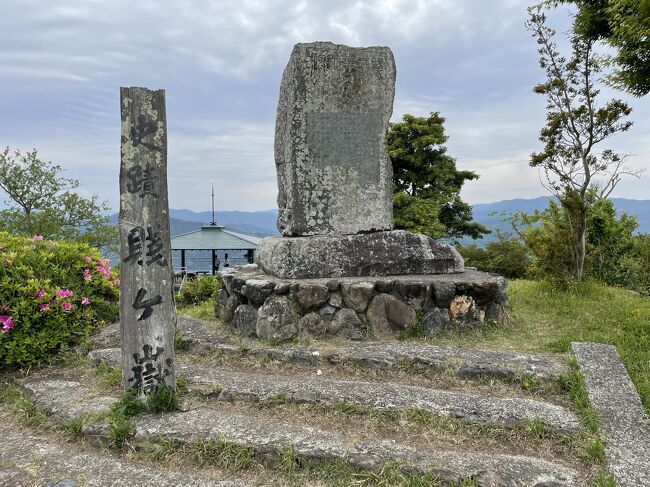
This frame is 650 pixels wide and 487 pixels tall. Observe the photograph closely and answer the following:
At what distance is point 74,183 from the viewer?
19.9 metres

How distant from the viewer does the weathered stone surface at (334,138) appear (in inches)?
231

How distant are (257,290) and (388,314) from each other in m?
1.52

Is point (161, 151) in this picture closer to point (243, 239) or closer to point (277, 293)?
point (277, 293)

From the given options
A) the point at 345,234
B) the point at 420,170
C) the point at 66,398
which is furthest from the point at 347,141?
the point at 420,170

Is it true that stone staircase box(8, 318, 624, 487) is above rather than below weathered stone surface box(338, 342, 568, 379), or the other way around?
below

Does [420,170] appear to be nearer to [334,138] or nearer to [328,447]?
[334,138]

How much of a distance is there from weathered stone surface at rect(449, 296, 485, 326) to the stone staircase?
0.65 meters

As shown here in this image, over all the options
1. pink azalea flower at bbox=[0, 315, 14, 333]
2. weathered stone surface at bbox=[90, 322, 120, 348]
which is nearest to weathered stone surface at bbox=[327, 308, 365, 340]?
weathered stone surface at bbox=[90, 322, 120, 348]

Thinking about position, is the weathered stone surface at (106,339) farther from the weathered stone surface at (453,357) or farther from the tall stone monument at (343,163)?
the weathered stone surface at (453,357)

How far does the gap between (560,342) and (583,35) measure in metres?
7.32

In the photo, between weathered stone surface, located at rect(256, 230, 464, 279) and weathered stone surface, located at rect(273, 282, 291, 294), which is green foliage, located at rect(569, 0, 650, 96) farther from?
weathered stone surface, located at rect(273, 282, 291, 294)

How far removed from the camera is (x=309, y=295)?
5.18m

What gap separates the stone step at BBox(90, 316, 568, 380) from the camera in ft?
14.1

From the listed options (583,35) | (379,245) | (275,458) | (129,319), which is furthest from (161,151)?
(583,35)
